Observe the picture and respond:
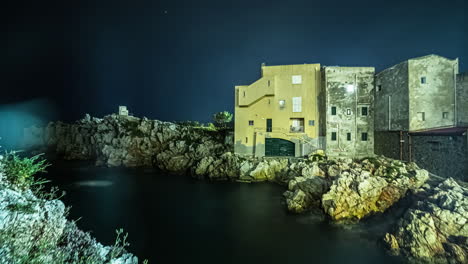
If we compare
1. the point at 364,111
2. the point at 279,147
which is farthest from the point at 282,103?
the point at 364,111

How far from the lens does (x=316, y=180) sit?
63.1 ft

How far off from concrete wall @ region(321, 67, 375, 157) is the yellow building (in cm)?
219

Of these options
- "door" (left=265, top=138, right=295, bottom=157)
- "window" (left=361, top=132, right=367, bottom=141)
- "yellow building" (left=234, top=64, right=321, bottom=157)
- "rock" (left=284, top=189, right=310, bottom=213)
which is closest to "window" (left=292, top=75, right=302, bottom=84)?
"yellow building" (left=234, top=64, right=321, bottom=157)

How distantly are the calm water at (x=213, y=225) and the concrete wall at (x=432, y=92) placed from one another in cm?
1443

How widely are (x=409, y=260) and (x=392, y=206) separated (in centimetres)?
573

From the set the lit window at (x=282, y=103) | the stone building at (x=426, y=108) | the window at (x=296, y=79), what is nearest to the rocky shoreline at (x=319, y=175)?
the stone building at (x=426, y=108)

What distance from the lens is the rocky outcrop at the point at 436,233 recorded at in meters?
10.5

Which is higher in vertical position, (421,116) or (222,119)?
(222,119)

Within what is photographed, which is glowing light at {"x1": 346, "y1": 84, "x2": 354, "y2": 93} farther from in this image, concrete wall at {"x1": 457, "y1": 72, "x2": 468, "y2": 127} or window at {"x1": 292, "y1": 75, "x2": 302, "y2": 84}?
concrete wall at {"x1": 457, "y1": 72, "x2": 468, "y2": 127}

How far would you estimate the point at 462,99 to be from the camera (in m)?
19.4

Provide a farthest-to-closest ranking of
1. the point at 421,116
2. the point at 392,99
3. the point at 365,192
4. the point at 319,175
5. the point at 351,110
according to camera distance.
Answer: the point at 351,110 → the point at 392,99 → the point at 319,175 → the point at 421,116 → the point at 365,192

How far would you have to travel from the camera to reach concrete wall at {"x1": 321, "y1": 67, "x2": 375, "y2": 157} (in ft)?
82.6

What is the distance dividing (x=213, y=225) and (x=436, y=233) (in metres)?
13.9

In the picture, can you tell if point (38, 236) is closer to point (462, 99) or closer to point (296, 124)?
point (296, 124)
